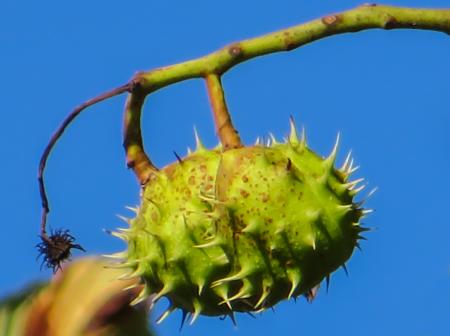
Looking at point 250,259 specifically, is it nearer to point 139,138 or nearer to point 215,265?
point 215,265

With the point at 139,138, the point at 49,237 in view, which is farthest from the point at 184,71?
the point at 49,237

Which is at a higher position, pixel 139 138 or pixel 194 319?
pixel 139 138

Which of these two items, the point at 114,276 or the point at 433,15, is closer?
the point at 433,15

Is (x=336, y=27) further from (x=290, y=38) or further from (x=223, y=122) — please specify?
(x=223, y=122)

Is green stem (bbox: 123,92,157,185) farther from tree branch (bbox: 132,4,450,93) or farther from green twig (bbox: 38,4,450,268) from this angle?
tree branch (bbox: 132,4,450,93)

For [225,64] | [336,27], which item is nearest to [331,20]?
[336,27]

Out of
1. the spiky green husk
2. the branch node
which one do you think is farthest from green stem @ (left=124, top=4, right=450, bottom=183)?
the spiky green husk
